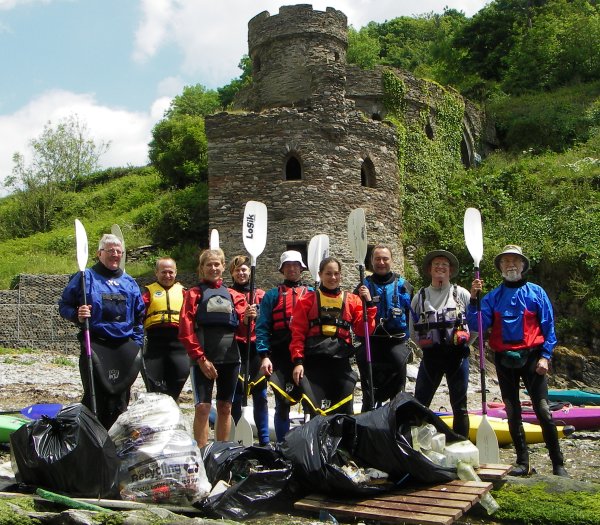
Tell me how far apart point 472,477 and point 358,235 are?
298 centimetres

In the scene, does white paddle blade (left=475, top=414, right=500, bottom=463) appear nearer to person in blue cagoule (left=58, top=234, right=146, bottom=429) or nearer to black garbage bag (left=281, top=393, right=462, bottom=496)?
black garbage bag (left=281, top=393, right=462, bottom=496)

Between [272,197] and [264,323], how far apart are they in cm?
1118

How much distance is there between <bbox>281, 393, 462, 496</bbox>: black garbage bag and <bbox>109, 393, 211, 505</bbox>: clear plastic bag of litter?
0.66m

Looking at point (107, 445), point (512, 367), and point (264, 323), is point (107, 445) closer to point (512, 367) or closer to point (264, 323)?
point (264, 323)

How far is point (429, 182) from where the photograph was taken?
20.8m

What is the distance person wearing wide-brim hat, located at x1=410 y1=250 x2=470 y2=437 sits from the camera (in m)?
6.48

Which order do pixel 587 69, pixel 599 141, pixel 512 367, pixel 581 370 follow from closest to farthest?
pixel 512 367 → pixel 581 370 → pixel 599 141 → pixel 587 69

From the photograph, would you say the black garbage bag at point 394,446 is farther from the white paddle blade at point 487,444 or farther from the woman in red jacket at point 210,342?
the woman in red jacket at point 210,342

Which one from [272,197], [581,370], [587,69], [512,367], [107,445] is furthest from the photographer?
[587,69]

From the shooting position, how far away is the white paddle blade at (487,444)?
638 centimetres

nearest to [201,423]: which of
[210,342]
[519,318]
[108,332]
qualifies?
[210,342]

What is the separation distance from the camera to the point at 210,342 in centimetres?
650

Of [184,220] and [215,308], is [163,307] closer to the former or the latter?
[215,308]

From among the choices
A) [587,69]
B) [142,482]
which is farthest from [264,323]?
[587,69]
